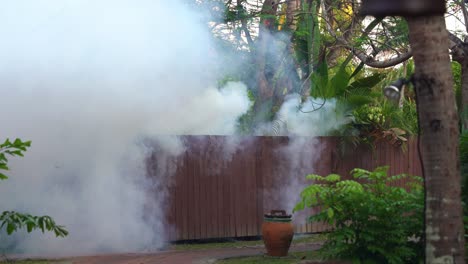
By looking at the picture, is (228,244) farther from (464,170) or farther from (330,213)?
(464,170)

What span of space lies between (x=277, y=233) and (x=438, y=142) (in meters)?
4.37

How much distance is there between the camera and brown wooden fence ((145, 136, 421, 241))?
11.7 meters

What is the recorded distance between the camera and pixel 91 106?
409 inches

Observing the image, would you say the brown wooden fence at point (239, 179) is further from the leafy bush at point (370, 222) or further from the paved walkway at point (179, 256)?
the leafy bush at point (370, 222)

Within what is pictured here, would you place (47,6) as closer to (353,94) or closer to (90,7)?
(90,7)

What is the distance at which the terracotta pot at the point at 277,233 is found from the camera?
32.8ft

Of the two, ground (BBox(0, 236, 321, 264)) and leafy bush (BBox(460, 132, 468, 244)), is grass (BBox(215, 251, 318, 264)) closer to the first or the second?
ground (BBox(0, 236, 321, 264))

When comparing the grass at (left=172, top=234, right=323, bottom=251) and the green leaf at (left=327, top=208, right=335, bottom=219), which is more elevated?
the green leaf at (left=327, top=208, right=335, bottom=219)

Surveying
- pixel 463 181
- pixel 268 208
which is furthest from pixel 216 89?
pixel 463 181

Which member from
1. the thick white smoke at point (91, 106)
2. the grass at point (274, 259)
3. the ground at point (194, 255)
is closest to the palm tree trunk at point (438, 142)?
the grass at point (274, 259)

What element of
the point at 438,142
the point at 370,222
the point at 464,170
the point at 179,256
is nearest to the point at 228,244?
the point at 179,256

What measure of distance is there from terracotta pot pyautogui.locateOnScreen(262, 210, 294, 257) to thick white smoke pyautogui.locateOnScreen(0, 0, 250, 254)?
218cm

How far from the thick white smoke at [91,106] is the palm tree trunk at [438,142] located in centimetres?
565

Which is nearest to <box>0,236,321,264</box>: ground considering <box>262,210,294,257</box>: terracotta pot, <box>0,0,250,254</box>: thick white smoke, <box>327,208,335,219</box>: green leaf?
<box>262,210,294,257</box>: terracotta pot
